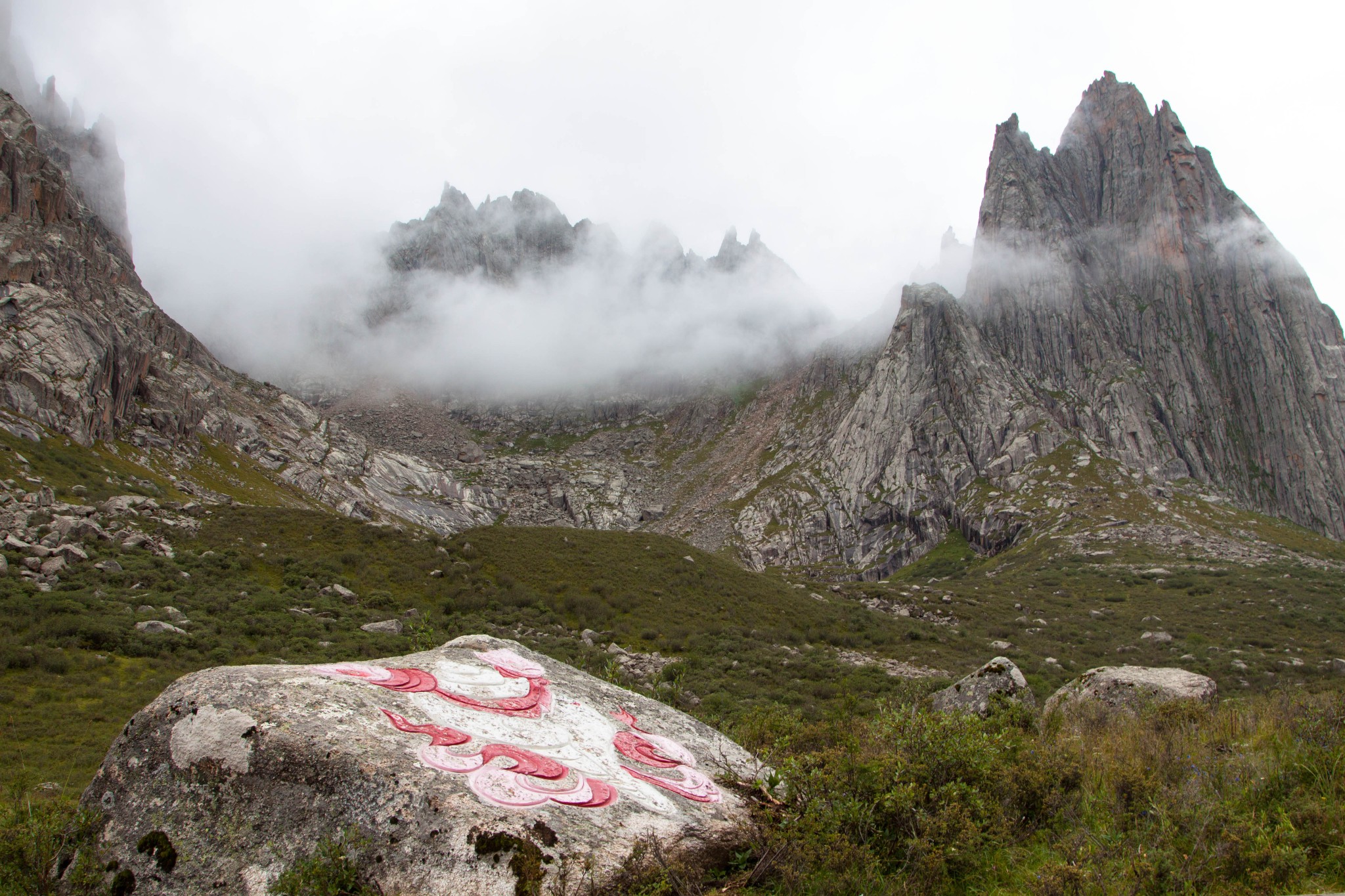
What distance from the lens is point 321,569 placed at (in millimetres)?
32094

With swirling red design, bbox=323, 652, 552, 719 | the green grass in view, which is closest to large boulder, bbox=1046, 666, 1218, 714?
the green grass

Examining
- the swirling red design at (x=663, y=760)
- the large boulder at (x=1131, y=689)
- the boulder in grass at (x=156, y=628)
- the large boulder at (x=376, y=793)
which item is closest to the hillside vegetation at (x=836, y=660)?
the boulder in grass at (x=156, y=628)

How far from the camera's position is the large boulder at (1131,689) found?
14.0 meters

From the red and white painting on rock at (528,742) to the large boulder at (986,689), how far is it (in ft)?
29.9

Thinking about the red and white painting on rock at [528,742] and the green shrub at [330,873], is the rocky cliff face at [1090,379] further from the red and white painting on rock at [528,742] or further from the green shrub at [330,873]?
the green shrub at [330,873]

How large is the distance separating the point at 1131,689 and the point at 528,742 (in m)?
13.9

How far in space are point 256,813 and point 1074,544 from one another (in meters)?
74.1

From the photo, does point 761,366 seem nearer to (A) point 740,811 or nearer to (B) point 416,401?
(B) point 416,401

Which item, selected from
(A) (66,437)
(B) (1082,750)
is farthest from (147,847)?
(A) (66,437)

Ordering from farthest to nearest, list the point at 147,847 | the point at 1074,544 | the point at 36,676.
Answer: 1. the point at 1074,544
2. the point at 36,676
3. the point at 147,847

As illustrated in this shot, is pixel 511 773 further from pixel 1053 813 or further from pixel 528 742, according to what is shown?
pixel 1053 813

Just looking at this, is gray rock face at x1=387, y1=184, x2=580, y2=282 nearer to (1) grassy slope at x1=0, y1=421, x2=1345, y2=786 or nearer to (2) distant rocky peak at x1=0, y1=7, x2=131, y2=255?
(2) distant rocky peak at x1=0, y1=7, x2=131, y2=255

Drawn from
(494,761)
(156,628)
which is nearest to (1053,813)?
(494,761)

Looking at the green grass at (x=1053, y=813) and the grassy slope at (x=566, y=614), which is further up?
the green grass at (x=1053, y=813)
